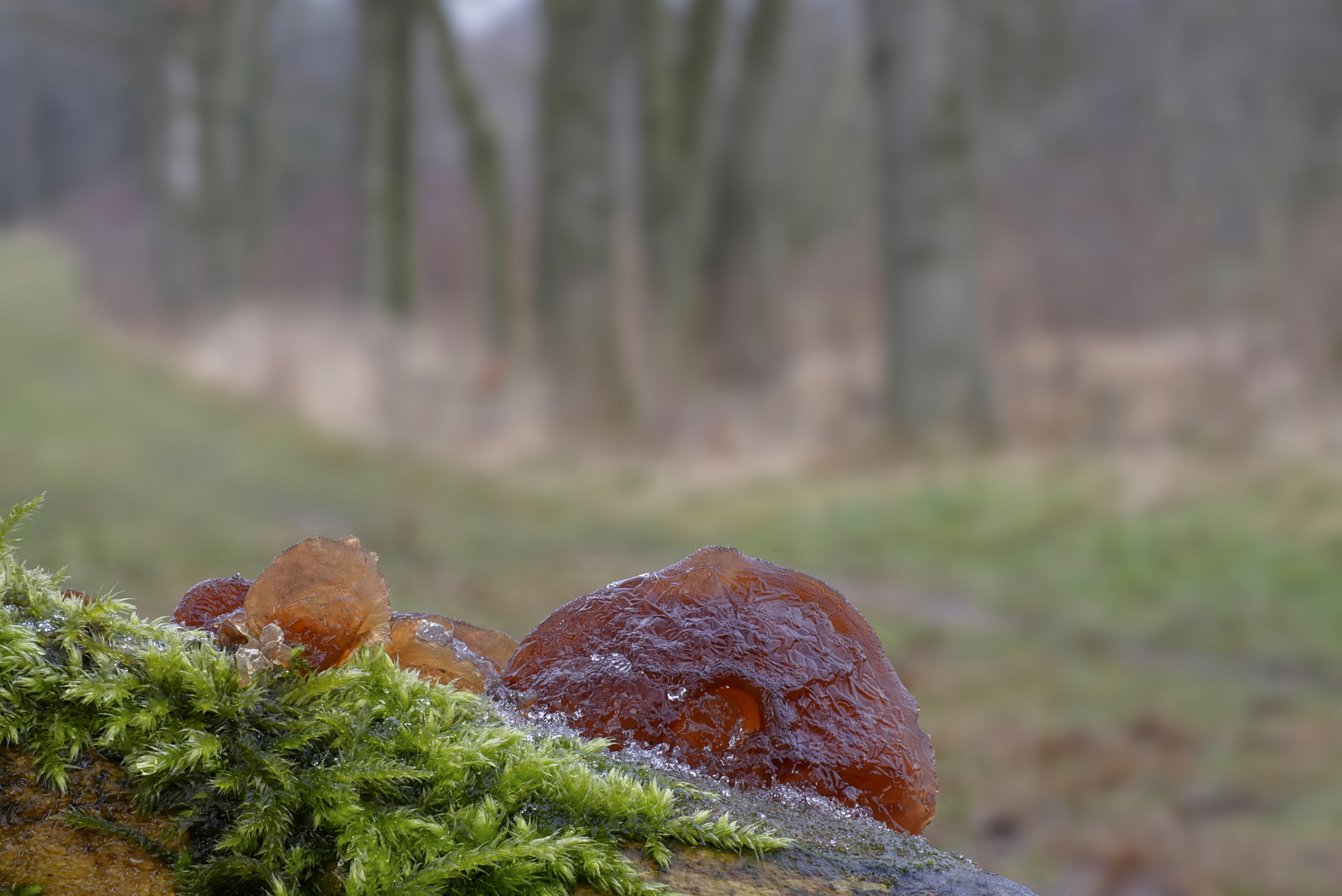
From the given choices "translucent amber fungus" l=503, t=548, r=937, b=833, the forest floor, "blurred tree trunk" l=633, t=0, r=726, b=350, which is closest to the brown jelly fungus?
"translucent amber fungus" l=503, t=548, r=937, b=833

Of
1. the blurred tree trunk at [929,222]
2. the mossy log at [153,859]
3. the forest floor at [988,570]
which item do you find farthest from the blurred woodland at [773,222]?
the mossy log at [153,859]

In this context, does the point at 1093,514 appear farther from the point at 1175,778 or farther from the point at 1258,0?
the point at 1258,0

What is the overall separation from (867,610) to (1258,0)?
2156 centimetres

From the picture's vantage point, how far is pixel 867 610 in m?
Answer: 9.53

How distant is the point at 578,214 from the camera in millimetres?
15594

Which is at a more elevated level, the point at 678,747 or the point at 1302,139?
the point at 1302,139

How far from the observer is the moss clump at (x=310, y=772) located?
3.90 feet

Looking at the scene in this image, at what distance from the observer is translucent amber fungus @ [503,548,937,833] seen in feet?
4.98

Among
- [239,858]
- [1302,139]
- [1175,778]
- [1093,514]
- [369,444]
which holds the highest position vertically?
[1302,139]

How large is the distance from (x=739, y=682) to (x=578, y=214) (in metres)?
14.5

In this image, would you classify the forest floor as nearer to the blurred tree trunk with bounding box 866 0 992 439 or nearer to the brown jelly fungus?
the blurred tree trunk with bounding box 866 0 992 439

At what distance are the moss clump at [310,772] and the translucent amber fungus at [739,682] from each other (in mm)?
164

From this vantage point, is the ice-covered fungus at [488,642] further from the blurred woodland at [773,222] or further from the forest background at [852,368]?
the blurred woodland at [773,222]

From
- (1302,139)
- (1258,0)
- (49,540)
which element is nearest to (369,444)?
(49,540)
